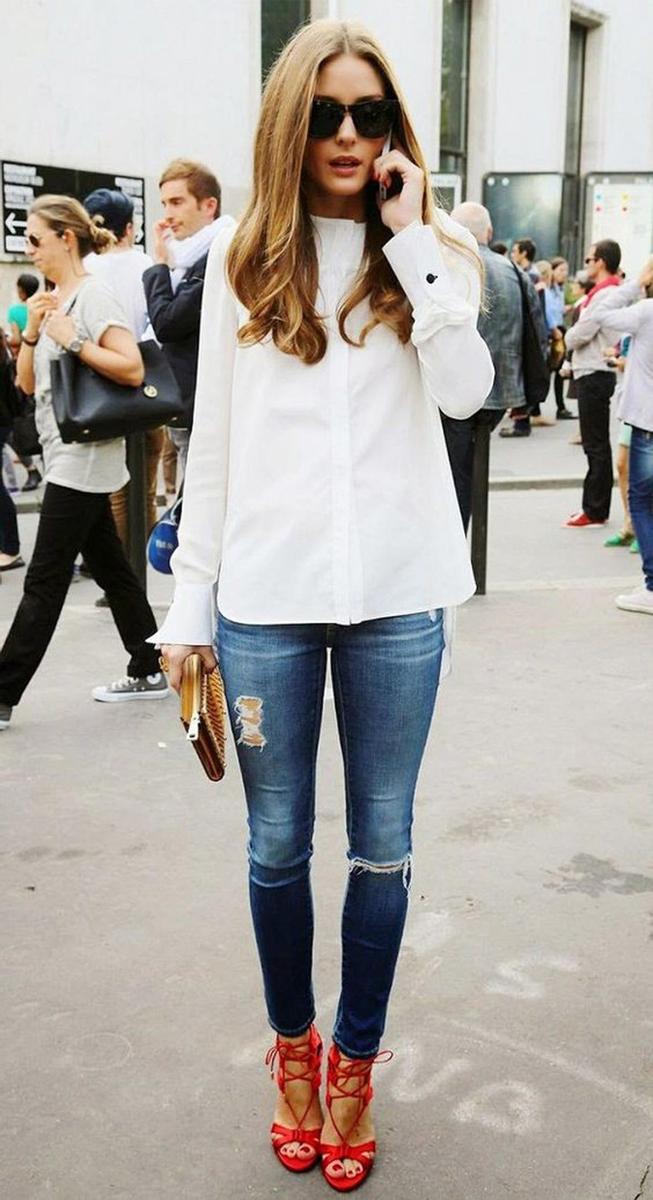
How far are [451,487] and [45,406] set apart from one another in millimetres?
3119

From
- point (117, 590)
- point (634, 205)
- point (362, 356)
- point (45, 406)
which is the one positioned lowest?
point (117, 590)

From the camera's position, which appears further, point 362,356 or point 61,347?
point 61,347

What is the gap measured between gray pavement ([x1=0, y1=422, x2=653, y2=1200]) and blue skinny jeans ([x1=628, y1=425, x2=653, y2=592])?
1526 mm

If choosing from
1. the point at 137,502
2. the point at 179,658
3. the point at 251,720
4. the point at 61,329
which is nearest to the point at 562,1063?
the point at 251,720

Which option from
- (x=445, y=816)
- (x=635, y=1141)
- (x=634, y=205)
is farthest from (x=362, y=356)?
(x=634, y=205)

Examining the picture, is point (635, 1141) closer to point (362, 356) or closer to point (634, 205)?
point (362, 356)

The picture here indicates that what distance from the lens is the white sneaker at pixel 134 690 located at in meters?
5.38

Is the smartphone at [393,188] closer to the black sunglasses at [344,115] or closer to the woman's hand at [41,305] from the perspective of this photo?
the black sunglasses at [344,115]

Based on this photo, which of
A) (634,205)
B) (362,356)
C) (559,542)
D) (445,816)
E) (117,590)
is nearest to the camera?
(362,356)

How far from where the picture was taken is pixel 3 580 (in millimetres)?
7969

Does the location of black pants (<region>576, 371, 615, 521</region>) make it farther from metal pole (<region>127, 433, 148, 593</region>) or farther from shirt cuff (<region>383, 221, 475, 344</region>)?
shirt cuff (<region>383, 221, 475, 344</region>)

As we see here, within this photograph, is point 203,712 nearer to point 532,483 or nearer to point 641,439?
point 641,439

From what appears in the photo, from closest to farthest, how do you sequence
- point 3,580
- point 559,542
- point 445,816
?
point 445,816
point 3,580
point 559,542

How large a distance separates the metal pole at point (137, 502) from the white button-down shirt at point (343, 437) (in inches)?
173
